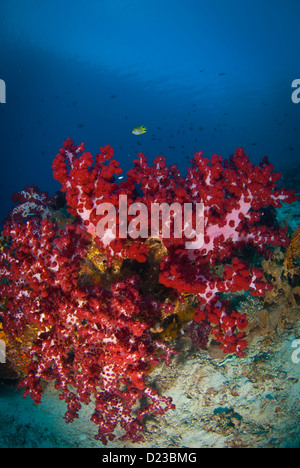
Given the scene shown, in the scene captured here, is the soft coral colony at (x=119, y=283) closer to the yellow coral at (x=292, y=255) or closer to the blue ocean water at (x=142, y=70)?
the yellow coral at (x=292, y=255)

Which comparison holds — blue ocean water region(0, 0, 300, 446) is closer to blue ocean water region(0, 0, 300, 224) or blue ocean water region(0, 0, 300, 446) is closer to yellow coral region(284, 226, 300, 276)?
blue ocean water region(0, 0, 300, 224)

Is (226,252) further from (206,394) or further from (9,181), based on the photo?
(9,181)

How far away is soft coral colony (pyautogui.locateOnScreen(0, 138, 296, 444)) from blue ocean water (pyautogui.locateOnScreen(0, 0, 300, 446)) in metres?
43.9

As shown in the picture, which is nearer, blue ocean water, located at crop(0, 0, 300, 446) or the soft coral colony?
the soft coral colony

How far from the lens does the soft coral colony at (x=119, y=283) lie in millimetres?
3051

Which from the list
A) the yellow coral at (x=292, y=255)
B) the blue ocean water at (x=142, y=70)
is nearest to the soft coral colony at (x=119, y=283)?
the yellow coral at (x=292, y=255)

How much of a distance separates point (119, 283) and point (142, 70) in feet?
248

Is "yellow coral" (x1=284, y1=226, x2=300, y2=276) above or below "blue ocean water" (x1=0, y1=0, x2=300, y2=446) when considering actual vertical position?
below

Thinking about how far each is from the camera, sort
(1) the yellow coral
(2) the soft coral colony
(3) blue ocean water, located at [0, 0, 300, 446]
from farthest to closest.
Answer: (3) blue ocean water, located at [0, 0, 300, 446], (1) the yellow coral, (2) the soft coral colony

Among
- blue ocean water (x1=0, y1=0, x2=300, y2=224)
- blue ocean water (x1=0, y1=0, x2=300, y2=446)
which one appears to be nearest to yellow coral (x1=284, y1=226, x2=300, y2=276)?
blue ocean water (x1=0, y1=0, x2=300, y2=446)

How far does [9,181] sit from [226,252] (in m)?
77.2

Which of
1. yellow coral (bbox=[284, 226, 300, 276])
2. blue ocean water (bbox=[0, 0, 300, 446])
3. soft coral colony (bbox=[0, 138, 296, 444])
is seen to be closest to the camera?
soft coral colony (bbox=[0, 138, 296, 444])

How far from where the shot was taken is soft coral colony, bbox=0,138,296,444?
3.05 meters
